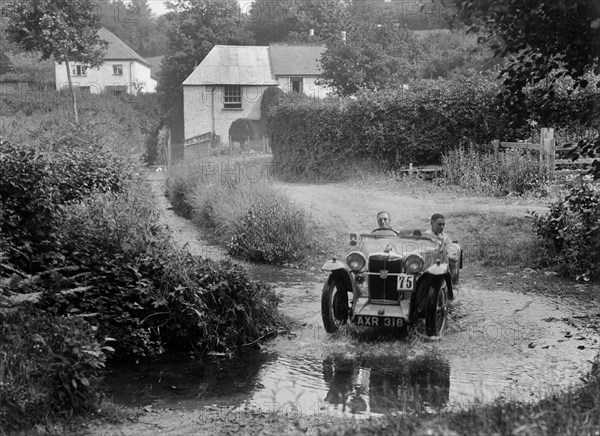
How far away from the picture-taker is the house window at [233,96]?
55.5m

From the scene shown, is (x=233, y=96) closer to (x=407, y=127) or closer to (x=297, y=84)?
(x=297, y=84)

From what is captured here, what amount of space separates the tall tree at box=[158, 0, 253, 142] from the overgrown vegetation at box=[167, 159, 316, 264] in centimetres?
3998

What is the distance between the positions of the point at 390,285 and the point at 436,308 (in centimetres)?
63

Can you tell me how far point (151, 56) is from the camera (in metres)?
101

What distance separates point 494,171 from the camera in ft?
69.5

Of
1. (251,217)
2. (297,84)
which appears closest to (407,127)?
(251,217)

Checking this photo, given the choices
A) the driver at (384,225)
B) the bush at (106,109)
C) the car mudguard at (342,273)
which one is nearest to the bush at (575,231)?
the driver at (384,225)

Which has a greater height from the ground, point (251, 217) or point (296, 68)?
point (296, 68)

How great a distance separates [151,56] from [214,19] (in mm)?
42009

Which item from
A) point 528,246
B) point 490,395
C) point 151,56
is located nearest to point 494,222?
point 528,246

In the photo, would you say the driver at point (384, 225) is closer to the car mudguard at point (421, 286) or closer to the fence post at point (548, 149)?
the car mudguard at point (421, 286)

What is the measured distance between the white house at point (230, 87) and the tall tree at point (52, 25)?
16.6m

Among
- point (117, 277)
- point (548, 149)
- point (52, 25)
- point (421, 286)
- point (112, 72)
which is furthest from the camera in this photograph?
point (112, 72)

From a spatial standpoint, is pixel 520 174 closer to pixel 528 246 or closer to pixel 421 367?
pixel 528 246
